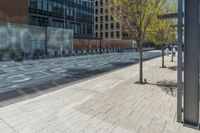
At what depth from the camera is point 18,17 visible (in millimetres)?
33031

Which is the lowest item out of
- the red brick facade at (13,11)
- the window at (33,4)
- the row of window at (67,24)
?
the red brick facade at (13,11)

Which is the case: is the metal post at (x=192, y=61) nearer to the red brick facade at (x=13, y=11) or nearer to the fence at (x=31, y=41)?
the fence at (x=31, y=41)

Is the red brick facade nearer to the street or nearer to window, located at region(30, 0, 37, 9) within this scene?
window, located at region(30, 0, 37, 9)

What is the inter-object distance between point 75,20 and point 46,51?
27.6 m

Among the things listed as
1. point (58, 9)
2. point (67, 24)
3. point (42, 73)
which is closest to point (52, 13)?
point (58, 9)

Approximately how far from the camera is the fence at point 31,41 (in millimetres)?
28453

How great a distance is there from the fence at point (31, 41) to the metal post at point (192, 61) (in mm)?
27793

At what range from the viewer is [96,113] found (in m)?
6.04

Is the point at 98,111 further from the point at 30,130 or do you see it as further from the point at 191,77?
the point at 191,77

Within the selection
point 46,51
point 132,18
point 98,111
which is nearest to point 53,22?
point 46,51

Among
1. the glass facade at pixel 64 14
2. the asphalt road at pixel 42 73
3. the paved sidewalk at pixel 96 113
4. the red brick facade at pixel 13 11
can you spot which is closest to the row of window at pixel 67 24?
the glass facade at pixel 64 14

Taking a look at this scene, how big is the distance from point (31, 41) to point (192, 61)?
31030 mm

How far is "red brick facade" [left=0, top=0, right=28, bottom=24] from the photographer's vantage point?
31.0 m

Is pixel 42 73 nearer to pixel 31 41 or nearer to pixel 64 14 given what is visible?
pixel 31 41
